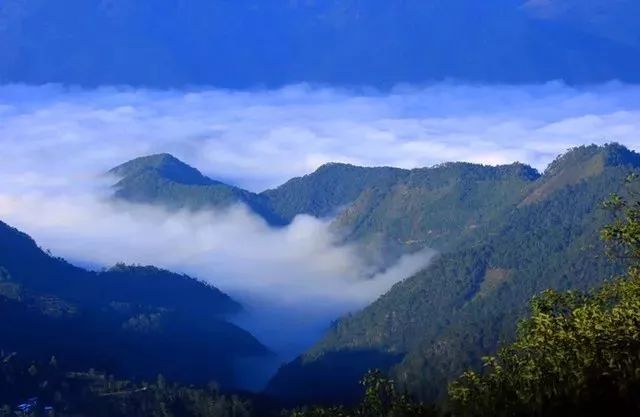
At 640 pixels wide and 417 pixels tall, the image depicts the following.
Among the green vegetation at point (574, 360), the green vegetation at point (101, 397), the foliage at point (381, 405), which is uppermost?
the green vegetation at point (574, 360)

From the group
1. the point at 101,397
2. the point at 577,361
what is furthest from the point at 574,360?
the point at 101,397

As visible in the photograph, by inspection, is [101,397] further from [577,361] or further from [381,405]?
[577,361]

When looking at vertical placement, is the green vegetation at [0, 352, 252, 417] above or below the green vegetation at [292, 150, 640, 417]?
below

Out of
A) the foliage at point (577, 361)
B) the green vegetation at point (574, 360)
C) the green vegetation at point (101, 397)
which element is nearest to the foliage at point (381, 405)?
the green vegetation at point (574, 360)

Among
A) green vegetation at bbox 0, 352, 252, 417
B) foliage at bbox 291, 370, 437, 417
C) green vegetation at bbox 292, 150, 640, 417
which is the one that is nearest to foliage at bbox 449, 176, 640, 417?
green vegetation at bbox 292, 150, 640, 417

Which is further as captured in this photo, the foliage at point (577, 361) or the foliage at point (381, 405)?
the foliage at point (381, 405)

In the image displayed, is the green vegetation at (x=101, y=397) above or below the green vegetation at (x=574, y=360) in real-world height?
below

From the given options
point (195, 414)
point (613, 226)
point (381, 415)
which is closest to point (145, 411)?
point (195, 414)

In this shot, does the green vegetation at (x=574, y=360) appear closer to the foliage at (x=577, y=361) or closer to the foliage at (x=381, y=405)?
the foliage at (x=577, y=361)

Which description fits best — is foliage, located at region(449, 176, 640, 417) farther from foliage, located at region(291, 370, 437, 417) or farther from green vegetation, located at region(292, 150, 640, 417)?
foliage, located at region(291, 370, 437, 417)

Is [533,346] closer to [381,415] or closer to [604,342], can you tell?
[604,342]

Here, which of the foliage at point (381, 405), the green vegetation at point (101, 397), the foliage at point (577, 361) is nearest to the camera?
the foliage at point (577, 361)

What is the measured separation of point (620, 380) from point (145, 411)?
5770 inches

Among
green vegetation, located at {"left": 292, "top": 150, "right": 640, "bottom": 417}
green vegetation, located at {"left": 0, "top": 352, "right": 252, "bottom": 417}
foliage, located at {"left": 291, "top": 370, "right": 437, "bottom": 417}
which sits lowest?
green vegetation, located at {"left": 0, "top": 352, "right": 252, "bottom": 417}
